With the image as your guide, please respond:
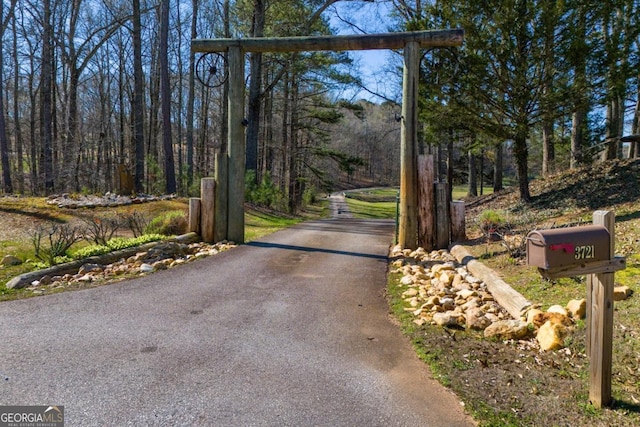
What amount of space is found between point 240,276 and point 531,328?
12.3 feet

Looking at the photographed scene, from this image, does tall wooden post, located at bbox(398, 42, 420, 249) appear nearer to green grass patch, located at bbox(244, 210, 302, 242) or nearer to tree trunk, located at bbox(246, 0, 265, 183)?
green grass patch, located at bbox(244, 210, 302, 242)

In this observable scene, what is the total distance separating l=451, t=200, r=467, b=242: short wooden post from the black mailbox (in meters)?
5.46

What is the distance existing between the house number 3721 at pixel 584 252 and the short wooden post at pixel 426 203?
5.14m

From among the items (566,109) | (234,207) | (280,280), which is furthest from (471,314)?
(566,109)

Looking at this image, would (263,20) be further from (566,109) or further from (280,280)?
(280,280)

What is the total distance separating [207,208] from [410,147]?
406 centimetres

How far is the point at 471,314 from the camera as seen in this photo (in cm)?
406

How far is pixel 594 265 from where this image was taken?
2.42 meters

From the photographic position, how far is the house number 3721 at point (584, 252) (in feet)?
7.73

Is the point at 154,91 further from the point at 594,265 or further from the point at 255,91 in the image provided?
the point at 594,265

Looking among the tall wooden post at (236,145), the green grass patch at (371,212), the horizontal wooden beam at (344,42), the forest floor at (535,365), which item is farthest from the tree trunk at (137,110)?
the green grass patch at (371,212)

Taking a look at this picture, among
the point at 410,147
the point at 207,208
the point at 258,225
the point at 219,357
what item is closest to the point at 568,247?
the point at 219,357

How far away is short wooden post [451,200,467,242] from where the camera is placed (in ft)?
25.8

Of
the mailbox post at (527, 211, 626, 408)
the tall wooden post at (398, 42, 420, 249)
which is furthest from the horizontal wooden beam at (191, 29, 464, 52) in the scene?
the mailbox post at (527, 211, 626, 408)
